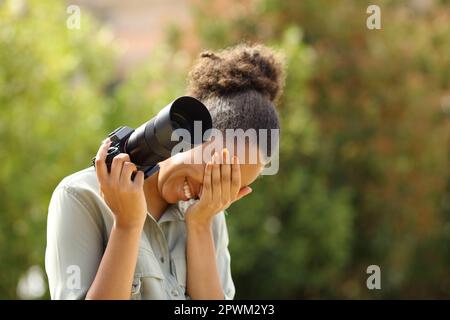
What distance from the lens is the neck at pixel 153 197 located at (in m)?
2.19

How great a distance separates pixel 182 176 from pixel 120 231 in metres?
0.35

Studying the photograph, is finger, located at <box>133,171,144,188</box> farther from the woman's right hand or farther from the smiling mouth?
the smiling mouth

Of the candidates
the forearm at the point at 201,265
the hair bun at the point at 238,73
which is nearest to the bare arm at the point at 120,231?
the forearm at the point at 201,265

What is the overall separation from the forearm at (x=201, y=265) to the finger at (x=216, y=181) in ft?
0.52

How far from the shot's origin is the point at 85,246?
6.32 feet

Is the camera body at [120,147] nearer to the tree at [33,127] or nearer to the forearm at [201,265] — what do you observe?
the forearm at [201,265]

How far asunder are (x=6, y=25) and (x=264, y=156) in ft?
14.3

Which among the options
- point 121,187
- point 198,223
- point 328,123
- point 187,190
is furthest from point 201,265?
point 328,123

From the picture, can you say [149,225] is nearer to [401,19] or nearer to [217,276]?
[217,276]

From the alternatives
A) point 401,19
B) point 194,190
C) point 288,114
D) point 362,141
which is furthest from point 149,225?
point 401,19

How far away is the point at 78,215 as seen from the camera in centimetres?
194

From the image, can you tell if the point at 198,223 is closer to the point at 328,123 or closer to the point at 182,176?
the point at 182,176

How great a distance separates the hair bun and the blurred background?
169 inches
